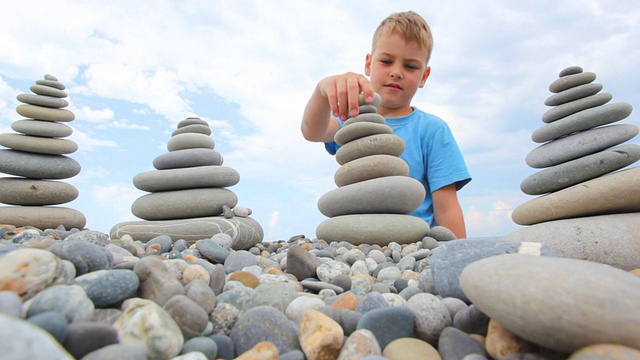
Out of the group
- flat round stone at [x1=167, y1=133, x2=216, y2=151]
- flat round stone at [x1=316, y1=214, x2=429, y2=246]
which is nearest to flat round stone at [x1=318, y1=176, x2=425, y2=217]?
flat round stone at [x1=316, y1=214, x2=429, y2=246]

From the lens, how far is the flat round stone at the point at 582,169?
11.5ft

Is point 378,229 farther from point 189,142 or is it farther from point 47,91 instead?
point 47,91

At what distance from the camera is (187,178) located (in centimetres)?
520

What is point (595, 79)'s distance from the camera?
13.6 ft

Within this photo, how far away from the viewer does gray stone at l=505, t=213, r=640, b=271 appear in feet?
9.75

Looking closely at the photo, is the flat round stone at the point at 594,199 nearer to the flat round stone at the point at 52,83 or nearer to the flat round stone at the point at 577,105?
the flat round stone at the point at 577,105

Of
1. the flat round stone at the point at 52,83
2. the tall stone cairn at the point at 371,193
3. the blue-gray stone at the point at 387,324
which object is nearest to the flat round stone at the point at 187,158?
the tall stone cairn at the point at 371,193

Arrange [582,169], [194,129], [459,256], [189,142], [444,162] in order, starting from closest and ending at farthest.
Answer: [459,256]
[582,169]
[189,142]
[444,162]
[194,129]

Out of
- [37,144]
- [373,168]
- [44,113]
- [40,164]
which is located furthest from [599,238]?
[44,113]

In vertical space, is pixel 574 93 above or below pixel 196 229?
above

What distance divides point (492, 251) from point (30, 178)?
716 centimetres

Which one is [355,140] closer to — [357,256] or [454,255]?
[357,256]

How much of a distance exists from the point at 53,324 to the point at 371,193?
3.70 metres

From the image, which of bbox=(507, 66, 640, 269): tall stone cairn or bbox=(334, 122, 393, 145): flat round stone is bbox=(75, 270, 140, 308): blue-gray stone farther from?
bbox=(334, 122, 393, 145): flat round stone
